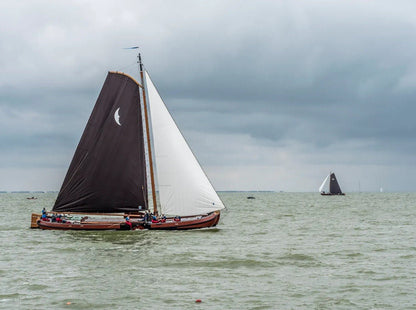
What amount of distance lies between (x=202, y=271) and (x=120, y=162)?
2297 cm

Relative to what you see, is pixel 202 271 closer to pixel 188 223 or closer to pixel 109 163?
pixel 188 223

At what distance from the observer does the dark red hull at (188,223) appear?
48094 millimetres

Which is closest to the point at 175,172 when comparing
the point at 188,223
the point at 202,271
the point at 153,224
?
the point at 188,223

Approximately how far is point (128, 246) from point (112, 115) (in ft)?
47.6

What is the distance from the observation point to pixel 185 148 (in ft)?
160

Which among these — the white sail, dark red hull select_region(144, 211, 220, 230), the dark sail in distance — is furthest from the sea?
the dark sail in distance

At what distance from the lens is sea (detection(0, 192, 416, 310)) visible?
22.8m

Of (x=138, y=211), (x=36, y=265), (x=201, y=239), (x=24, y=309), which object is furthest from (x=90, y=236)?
(x=24, y=309)

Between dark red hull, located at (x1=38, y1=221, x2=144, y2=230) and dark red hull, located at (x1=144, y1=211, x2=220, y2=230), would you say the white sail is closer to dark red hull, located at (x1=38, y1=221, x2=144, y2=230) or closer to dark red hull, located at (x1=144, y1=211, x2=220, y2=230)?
dark red hull, located at (x1=144, y1=211, x2=220, y2=230)

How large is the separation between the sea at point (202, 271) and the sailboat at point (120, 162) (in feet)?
7.47

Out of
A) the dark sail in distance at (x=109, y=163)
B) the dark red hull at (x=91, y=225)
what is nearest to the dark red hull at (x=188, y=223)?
the dark red hull at (x=91, y=225)

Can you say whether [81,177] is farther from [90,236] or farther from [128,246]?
[128,246]

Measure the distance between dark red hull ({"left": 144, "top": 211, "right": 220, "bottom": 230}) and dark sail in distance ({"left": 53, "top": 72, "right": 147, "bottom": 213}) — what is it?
10.5ft

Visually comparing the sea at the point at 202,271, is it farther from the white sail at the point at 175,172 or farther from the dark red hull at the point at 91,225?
the white sail at the point at 175,172
